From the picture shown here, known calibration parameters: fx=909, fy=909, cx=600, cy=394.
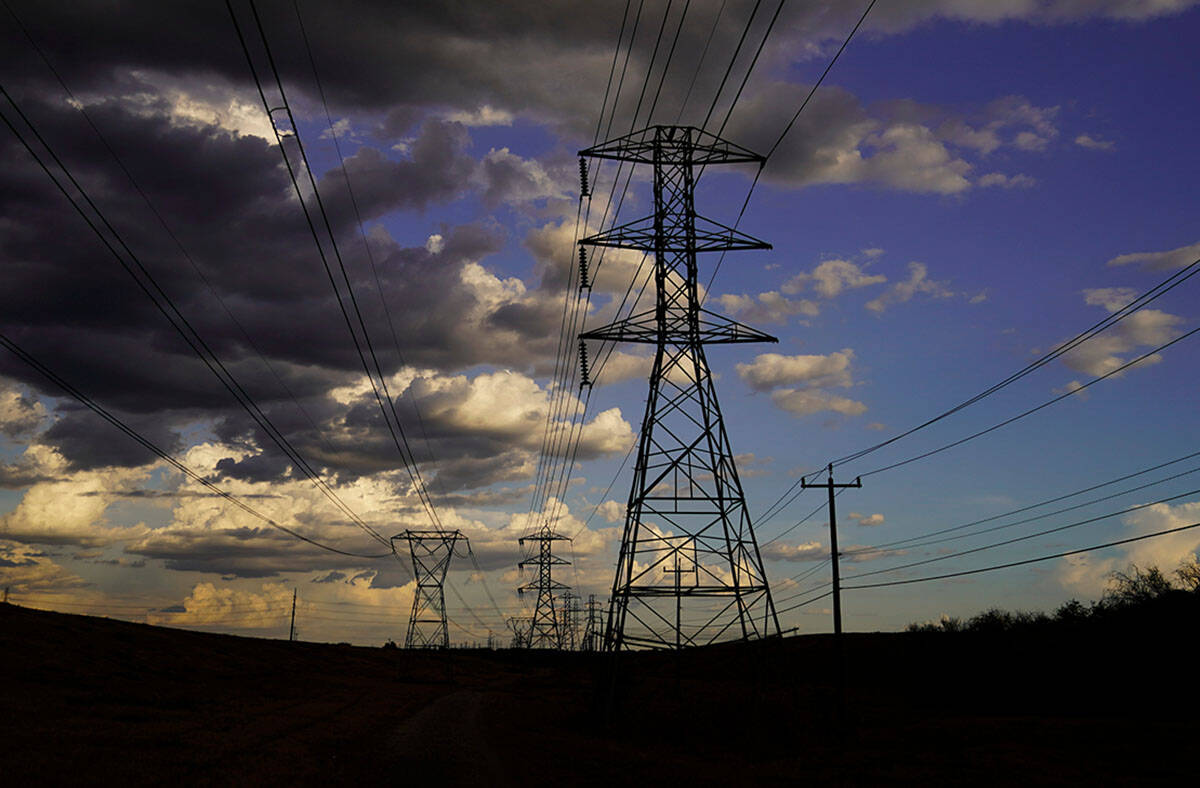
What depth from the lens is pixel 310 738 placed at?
31938 mm

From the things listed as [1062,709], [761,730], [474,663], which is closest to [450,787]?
[761,730]

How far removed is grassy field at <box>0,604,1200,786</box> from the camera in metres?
25.5

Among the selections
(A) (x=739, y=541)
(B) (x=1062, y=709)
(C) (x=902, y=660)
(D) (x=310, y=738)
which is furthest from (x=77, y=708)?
(C) (x=902, y=660)

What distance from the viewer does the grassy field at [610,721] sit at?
2552cm

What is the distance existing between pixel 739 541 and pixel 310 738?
667 inches

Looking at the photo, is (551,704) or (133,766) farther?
(551,704)

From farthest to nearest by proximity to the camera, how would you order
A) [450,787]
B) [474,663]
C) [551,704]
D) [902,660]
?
[474,663], [902,660], [551,704], [450,787]

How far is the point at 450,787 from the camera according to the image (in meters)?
21.5

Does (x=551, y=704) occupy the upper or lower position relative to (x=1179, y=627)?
lower

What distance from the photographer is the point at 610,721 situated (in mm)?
40281

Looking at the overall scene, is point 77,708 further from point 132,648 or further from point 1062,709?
point 1062,709

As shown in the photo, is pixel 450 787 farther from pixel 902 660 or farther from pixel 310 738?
pixel 902 660

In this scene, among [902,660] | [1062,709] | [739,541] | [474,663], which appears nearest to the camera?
[739,541]

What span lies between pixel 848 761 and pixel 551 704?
3002cm
